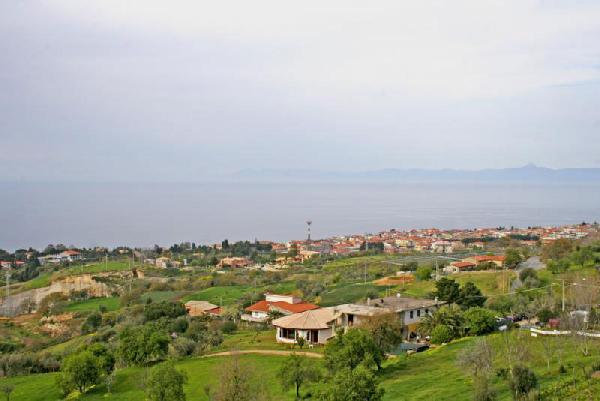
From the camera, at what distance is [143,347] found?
2802 cm

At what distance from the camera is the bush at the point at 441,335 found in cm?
2620

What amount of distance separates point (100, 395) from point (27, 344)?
22.1 meters

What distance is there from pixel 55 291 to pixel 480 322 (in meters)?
55.1

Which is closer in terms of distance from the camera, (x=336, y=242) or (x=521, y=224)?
(x=336, y=242)

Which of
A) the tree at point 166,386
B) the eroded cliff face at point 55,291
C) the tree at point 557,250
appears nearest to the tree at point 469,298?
the tree at point 557,250

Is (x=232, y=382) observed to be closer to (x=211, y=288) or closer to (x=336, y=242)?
(x=211, y=288)

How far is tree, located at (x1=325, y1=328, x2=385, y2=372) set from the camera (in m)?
20.7

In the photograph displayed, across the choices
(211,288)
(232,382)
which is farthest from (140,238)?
(232,382)

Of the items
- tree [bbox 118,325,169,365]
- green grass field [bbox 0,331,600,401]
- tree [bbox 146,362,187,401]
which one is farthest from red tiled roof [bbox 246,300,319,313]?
tree [bbox 146,362,187,401]

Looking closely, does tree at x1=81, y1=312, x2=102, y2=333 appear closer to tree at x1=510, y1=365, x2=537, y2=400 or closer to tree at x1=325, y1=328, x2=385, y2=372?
tree at x1=325, y1=328, x2=385, y2=372

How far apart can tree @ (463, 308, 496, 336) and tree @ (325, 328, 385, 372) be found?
20.1 ft

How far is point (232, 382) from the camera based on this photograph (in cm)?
1595

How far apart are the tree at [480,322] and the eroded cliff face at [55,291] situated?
159 feet

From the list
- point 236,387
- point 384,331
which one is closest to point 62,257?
point 384,331
